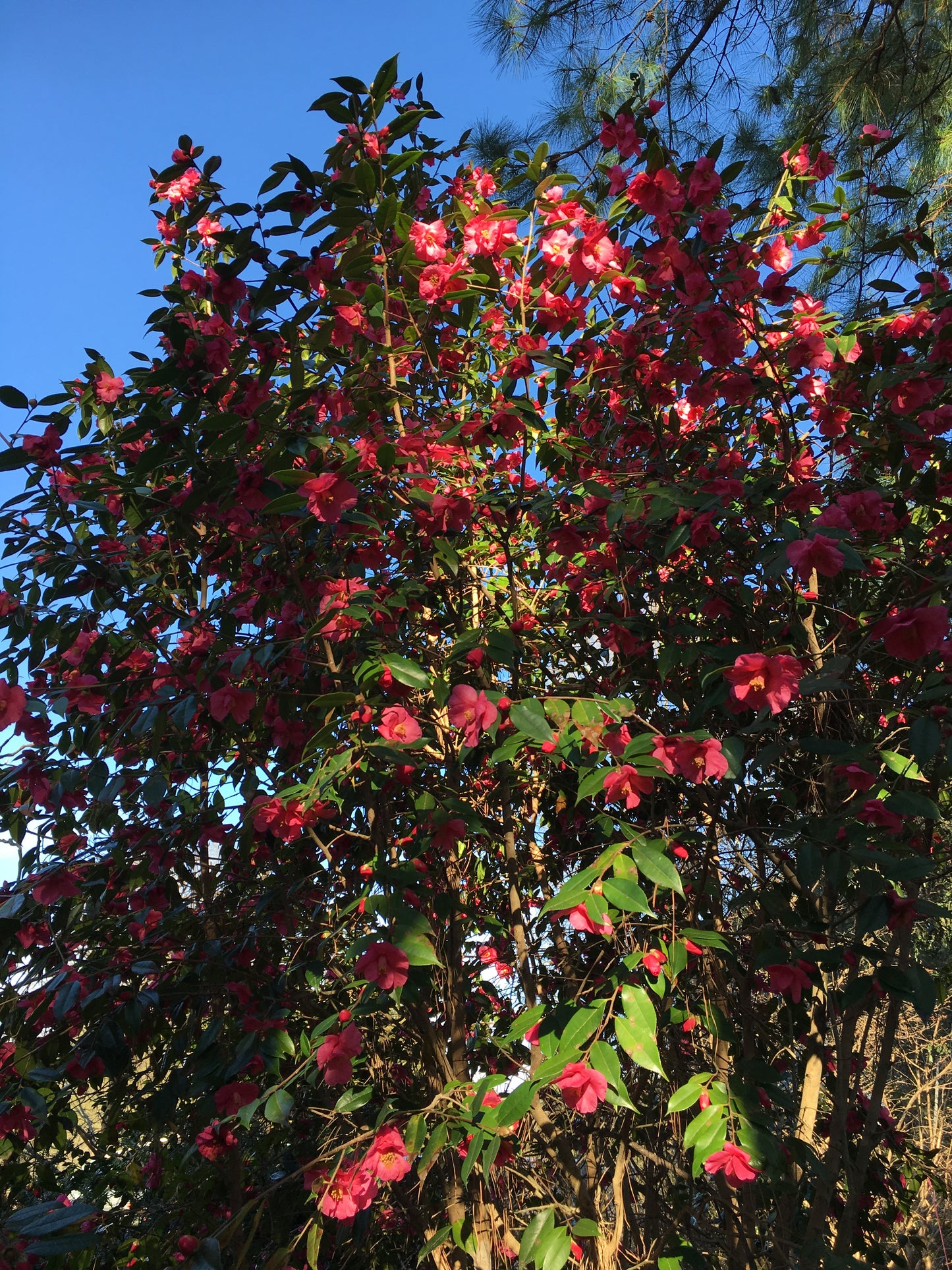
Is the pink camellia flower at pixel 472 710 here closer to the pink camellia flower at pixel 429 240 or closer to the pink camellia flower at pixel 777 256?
the pink camellia flower at pixel 429 240

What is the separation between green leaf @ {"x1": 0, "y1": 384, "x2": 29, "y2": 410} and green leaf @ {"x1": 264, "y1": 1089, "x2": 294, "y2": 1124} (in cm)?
147

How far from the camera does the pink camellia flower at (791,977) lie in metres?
1.45

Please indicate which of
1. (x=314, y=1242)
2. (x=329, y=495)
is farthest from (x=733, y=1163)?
(x=329, y=495)

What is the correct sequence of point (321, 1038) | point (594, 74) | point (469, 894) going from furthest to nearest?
point (594, 74) → point (469, 894) → point (321, 1038)

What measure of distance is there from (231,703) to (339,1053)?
603mm

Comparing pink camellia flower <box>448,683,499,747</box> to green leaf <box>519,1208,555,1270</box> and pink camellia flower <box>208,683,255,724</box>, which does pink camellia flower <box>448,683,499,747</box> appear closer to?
pink camellia flower <box>208,683,255,724</box>

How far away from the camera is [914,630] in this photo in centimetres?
131

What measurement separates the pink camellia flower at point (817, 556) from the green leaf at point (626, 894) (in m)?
0.55

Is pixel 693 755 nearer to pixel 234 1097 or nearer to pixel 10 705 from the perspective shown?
pixel 234 1097

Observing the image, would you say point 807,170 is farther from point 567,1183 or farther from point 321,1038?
point 567,1183

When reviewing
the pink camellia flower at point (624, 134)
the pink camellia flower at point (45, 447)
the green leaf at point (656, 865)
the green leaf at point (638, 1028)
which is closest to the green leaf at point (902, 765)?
the green leaf at point (656, 865)

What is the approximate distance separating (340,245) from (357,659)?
0.94 m

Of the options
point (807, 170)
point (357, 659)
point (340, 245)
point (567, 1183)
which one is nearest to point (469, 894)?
point (567, 1183)

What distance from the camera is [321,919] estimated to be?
207 centimetres
